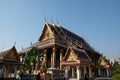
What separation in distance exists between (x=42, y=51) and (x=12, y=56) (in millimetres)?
8642

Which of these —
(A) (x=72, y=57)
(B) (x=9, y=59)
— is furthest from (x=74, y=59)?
(B) (x=9, y=59)

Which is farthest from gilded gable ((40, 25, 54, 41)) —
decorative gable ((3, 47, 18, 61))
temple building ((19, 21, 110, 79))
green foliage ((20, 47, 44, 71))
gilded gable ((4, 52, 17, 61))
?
gilded gable ((4, 52, 17, 61))

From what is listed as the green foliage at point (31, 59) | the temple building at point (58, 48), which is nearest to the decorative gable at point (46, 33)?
the temple building at point (58, 48)

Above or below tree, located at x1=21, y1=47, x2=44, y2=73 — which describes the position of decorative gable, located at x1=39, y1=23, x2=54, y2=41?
above

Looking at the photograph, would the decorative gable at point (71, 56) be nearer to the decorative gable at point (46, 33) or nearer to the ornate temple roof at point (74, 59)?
the ornate temple roof at point (74, 59)

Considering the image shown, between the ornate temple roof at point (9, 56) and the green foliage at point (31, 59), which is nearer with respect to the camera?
the ornate temple roof at point (9, 56)

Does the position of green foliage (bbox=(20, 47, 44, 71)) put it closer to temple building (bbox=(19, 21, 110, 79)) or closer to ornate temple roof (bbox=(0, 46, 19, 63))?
temple building (bbox=(19, 21, 110, 79))

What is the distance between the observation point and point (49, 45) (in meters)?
27.5

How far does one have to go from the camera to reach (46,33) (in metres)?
32.4

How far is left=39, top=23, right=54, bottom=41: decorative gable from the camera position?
31331 mm

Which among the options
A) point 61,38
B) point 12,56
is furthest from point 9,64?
point 61,38

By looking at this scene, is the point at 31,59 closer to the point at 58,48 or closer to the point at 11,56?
the point at 58,48

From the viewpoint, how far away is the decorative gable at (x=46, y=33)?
31.3 metres

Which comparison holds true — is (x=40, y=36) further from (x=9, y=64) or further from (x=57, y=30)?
(x=9, y=64)
